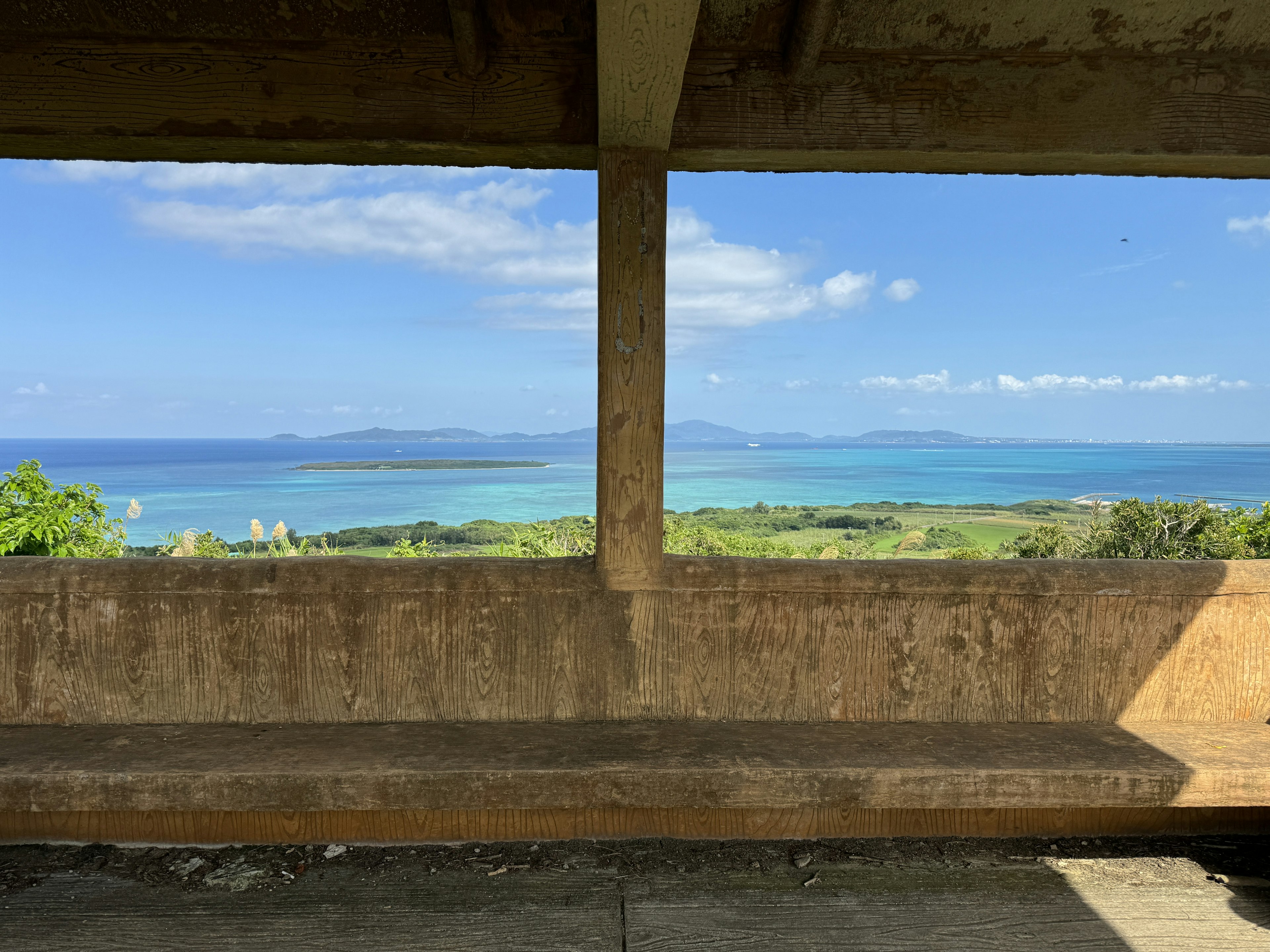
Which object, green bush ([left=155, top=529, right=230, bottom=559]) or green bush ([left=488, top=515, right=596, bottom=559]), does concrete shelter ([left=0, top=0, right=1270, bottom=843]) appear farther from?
green bush ([left=488, top=515, right=596, bottom=559])

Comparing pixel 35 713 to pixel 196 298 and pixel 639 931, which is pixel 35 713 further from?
pixel 196 298

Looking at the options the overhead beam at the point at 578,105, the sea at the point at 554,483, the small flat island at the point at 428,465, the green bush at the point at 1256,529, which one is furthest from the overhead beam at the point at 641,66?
the small flat island at the point at 428,465

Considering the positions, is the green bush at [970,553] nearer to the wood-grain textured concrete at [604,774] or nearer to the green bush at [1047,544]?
the green bush at [1047,544]

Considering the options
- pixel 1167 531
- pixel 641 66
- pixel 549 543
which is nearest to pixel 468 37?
pixel 641 66

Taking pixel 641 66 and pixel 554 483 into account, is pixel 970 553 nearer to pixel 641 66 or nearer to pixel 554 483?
pixel 641 66

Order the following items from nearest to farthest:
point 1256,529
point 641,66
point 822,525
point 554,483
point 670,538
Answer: point 641,66, point 1256,529, point 670,538, point 822,525, point 554,483

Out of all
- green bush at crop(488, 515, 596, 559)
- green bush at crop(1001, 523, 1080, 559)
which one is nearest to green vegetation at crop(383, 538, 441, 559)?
green bush at crop(488, 515, 596, 559)
